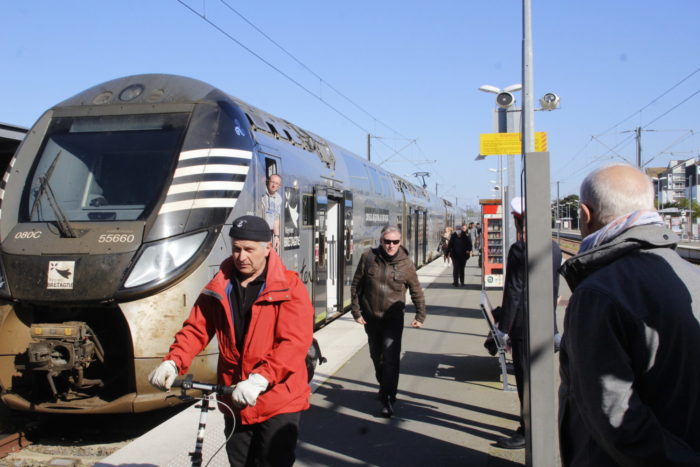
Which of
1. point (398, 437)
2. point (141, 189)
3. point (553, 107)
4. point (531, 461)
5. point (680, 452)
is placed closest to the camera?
point (680, 452)

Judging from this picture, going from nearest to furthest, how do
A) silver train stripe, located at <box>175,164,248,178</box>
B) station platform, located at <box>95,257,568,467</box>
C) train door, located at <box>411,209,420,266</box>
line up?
1. station platform, located at <box>95,257,568,467</box>
2. silver train stripe, located at <box>175,164,248,178</box>
3. train door, located at <box>411,209,420,266</box>

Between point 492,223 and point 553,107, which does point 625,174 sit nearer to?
point 553,107

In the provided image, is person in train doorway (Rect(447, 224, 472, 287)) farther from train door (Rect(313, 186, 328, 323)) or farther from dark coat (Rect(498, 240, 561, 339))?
dark coat (Rect(498, 240, 561, 339))

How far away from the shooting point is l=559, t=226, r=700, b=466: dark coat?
2025 mm

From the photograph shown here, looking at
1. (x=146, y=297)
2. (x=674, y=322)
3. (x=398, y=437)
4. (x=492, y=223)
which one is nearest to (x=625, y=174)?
(x=674, y=322)

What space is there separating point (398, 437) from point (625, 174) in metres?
3.93

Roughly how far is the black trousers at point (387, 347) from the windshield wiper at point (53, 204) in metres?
2.90

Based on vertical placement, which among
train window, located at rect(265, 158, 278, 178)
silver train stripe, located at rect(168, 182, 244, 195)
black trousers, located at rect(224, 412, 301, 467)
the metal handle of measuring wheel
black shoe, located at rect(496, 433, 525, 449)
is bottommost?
black shoe, located at rect(496, 433, 525, 449)

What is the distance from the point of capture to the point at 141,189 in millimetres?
6523

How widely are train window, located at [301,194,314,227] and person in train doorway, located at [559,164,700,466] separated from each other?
23.6 feet

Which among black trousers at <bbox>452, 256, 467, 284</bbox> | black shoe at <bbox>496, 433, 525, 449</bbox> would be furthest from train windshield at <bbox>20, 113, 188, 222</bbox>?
black trousers at <bbox>452, 256, 467, 284</bbox>

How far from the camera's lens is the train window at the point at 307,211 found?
9.34 m

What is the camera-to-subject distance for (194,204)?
6.34m

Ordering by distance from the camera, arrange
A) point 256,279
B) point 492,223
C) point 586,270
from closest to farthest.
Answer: point 586,270 → point 256,279 → point 492,223
